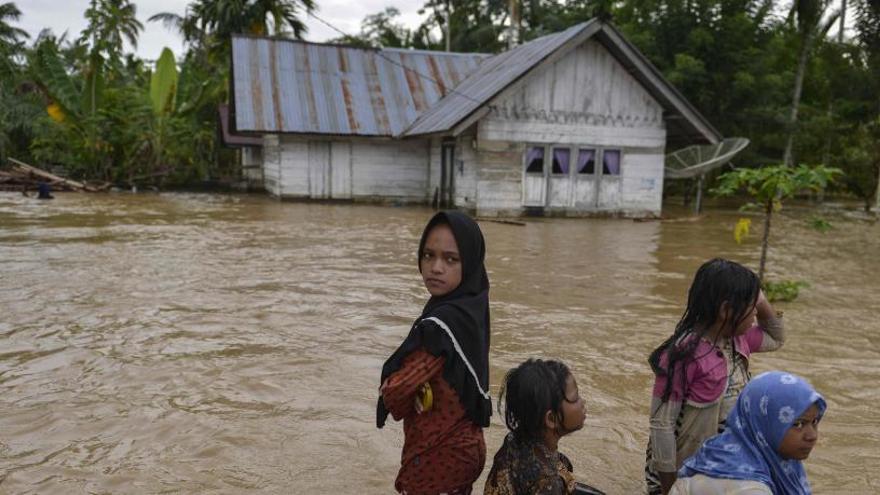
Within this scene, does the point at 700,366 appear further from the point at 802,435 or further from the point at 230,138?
the point at 230,138

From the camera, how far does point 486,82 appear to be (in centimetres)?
1930

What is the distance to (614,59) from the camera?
18156 millimetres

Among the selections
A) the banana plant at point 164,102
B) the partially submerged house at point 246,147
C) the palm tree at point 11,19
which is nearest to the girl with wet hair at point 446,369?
the banana plant at point 164,102

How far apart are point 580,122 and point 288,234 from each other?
926 cm

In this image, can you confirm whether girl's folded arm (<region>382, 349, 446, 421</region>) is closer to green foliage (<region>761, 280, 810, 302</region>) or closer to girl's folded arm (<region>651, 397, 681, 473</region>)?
girl's folded arm (<region>651, 397, 681, 473</region>)

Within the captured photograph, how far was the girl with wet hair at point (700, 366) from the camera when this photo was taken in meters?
2.51

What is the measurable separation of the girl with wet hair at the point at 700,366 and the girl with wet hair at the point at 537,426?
45cm

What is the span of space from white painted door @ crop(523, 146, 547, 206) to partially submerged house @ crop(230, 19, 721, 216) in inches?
1.0

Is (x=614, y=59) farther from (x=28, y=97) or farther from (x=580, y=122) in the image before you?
(x=28, y=97)

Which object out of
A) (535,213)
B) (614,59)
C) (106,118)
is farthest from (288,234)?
(106,118)

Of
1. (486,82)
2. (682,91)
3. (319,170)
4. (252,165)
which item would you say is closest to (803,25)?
(682,91)

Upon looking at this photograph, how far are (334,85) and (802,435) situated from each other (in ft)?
67.6

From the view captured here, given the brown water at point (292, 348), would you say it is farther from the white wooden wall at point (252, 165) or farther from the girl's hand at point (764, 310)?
the white wooden wall at point (252, 165)

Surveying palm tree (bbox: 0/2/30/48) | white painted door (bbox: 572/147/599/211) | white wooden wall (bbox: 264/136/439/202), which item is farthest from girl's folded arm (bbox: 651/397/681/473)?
palm tree (bbox: 0/2/30/48)
